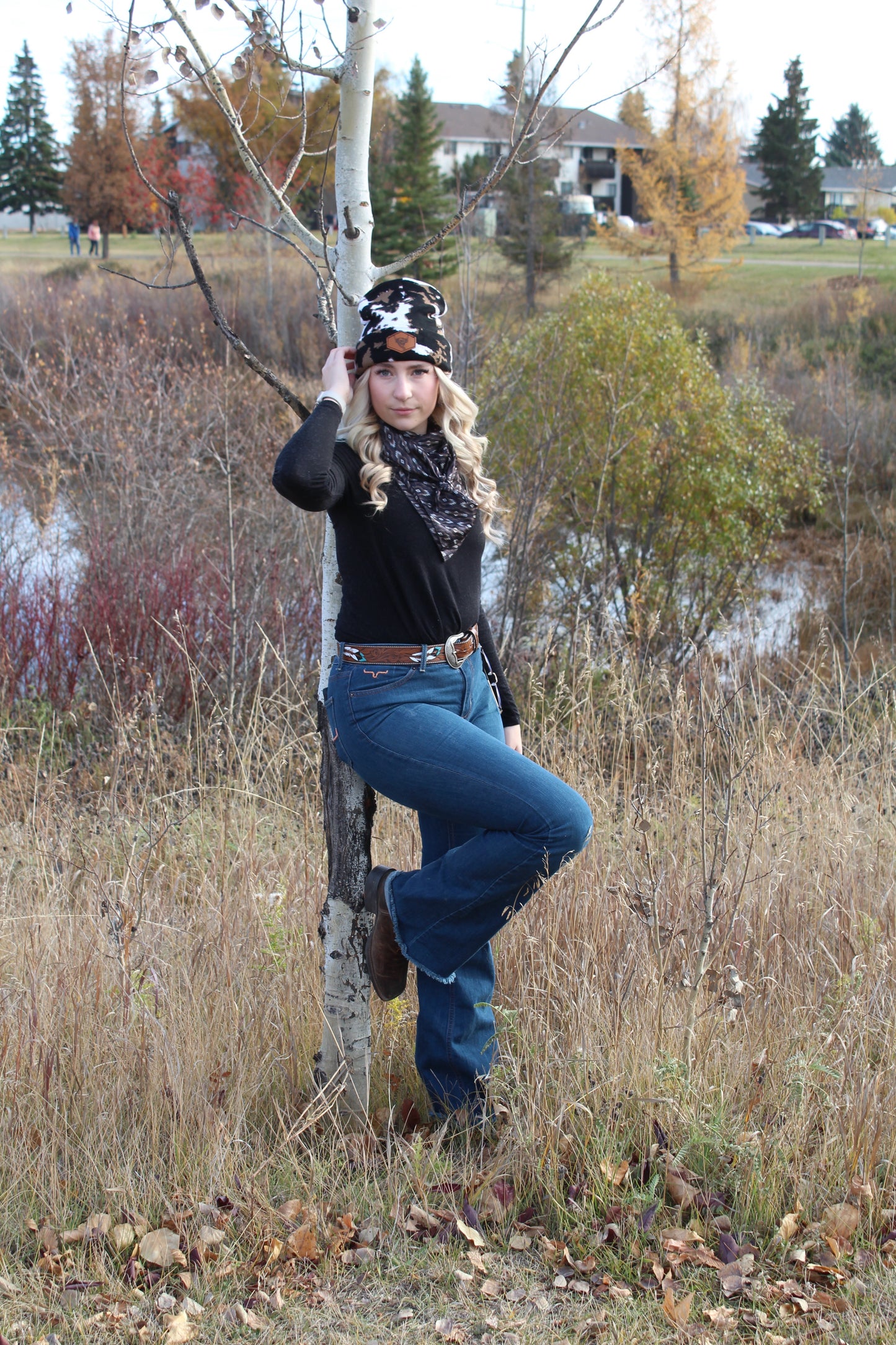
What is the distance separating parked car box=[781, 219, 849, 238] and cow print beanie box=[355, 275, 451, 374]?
60021 millimetres

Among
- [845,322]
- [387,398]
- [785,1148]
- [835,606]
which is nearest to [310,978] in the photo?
[785,1148]

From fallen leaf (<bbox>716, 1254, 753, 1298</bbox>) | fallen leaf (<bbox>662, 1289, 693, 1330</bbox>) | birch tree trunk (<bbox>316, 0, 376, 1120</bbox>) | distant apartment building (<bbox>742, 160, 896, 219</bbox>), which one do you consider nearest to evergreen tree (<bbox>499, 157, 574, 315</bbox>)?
distant apartment building (<bbox>742, 160, 896, 219</bbox>)

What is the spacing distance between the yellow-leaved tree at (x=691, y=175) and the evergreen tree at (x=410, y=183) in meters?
7.24

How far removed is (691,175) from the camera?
3428cm

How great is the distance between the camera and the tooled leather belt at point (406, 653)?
8.61 ft

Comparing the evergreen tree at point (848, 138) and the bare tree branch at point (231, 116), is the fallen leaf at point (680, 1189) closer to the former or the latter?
the bare tree branch at point (231, 116)

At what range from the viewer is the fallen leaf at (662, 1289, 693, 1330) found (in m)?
2.31

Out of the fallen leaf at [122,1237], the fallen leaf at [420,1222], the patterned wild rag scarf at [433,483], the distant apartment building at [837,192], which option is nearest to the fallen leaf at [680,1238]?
the fallen leaf at [420,1222]

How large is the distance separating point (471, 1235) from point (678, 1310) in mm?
491

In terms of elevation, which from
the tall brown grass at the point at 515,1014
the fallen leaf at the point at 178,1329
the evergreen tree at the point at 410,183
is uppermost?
the evergreen tree at the point at 410,183

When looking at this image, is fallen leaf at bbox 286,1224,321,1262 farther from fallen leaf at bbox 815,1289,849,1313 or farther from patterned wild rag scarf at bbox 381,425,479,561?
patterned wild rag scarf at bbox 381,425,479,561

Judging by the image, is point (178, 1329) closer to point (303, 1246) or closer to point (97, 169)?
point (303, 1246)

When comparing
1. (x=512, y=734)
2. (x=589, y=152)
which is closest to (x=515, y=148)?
(x=512, y=734)

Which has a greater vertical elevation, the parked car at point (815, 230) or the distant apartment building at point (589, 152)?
the distant apartment building at point (589, 152)
